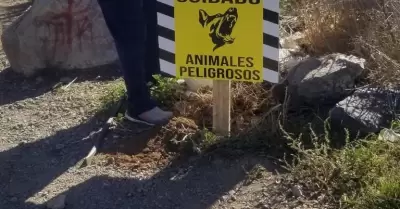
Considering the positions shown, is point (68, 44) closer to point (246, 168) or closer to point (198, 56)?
point (198, 56)

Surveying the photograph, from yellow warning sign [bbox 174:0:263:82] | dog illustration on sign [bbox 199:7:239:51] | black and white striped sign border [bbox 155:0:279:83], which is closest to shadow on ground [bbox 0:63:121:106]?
black and white striped sign border [bbox 155:0:279:83]

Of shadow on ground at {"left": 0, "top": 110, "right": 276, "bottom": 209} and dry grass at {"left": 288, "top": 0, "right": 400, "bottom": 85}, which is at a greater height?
dry grass at {"left": 288, "top": 0, "right": 400, "bottom": 85}

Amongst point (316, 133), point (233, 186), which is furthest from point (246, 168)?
point (316, 133)

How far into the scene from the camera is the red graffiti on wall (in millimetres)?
6309

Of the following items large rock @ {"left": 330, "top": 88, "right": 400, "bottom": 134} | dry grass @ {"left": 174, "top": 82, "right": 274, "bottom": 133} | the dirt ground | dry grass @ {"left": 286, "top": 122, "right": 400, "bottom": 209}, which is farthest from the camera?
dry grass @ {"left": 174, "top": 82, "right": 274, "bottom": 133}

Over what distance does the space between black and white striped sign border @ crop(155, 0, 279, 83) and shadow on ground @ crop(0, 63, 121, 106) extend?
1.53 metres

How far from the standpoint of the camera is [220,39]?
453 cm

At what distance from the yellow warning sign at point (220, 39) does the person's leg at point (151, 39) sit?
831 millimetres

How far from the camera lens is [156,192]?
4.39m

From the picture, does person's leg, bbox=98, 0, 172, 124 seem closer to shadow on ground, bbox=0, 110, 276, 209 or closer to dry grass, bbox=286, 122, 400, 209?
shadow on ground, bbox=0, 110, 276, 209

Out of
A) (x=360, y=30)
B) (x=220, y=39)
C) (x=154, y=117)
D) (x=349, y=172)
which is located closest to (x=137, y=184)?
(x=154, y=117)

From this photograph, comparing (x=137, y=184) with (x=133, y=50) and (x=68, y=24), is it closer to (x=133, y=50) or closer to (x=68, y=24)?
(x=133, y=50)

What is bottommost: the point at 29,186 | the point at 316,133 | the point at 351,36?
the point at 29,186

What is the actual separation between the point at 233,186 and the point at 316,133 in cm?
57
